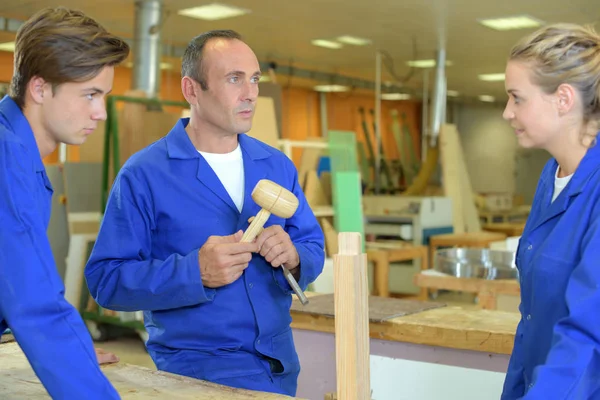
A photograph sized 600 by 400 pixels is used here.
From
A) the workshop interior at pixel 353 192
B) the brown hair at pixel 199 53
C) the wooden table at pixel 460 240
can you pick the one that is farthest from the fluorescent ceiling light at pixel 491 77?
the brown hair at pixel 199 53

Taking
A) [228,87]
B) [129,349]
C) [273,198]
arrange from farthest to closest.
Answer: [129,349]
[228,87]
[273,198]

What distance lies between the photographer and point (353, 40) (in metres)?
10.6

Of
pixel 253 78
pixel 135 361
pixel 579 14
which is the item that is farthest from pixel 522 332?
pixel 579 14

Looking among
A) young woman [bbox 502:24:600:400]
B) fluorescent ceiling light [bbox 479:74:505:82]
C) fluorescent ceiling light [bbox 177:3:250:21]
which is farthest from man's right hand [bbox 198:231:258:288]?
fluorescent ceiling light [bbox 479:74:505:82]

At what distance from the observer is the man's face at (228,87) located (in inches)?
87.0

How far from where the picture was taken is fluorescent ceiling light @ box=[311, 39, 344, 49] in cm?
1079

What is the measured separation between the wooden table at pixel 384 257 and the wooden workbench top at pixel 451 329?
13.7 ft

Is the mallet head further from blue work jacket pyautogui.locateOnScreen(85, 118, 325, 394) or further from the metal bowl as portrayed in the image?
the metal bowl

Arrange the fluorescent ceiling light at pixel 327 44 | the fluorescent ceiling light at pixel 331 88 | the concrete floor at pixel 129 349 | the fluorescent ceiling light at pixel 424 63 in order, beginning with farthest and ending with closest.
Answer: the fluorescent ceiling light at pixel 331 88, the fluorescent ceiling light at pixel 424 63, the fluorescent ceiling light at pixel 327 44, the concrete floor at pixel 129 349

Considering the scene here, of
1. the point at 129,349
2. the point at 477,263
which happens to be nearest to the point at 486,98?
the point at 129,349

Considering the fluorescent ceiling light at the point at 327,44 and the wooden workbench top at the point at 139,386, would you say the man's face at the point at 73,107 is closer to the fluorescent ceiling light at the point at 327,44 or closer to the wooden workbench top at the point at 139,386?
the wooden workbench top at the point at 139,386

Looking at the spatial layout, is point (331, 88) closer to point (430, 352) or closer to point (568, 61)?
point (430, 352)

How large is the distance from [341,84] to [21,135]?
43.3 feet

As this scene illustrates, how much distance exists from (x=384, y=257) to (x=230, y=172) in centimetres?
512
